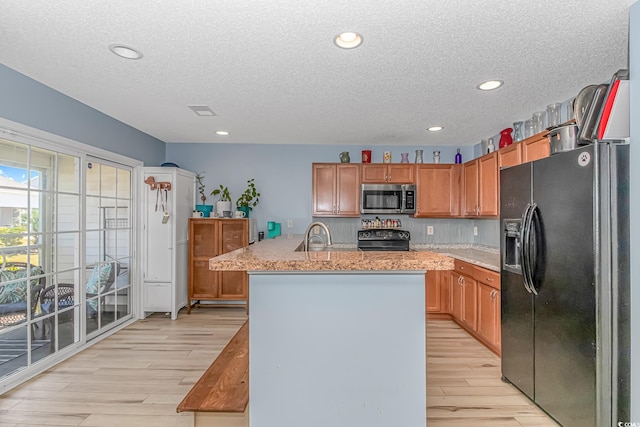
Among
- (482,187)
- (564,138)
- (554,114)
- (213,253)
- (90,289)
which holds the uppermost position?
(554,114)

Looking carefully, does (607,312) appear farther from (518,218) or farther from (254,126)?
(254,126)

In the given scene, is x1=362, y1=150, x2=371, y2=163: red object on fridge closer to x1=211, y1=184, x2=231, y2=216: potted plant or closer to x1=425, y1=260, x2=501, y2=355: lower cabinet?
x1=425, y1=260, x2=501, y2=355: lower cabinet

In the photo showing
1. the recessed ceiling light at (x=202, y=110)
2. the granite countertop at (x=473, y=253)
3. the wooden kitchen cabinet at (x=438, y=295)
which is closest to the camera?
the recessed ceiling light at (x=202, y=110)

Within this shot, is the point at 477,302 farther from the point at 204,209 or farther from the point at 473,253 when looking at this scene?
the point at 204,209

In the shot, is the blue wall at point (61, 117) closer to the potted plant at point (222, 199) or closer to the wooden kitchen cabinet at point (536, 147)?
the potted plant at point (222, 199)

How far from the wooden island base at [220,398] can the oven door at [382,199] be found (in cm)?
275

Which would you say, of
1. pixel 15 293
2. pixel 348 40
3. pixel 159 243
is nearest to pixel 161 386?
pixel 15 293

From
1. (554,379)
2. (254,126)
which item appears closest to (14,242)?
(254,126)

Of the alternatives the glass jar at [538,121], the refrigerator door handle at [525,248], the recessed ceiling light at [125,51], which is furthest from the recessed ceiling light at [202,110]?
the glass jar at [538,121]

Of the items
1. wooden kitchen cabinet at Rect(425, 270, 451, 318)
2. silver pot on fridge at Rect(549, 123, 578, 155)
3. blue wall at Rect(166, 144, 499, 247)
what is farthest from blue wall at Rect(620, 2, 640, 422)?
blue wall at Rect(166, 144, 499, 247)

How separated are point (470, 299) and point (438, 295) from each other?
0.63 meters

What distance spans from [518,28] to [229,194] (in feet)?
12.7

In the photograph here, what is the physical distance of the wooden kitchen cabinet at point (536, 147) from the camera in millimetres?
2715

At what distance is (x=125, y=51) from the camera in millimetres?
2064
